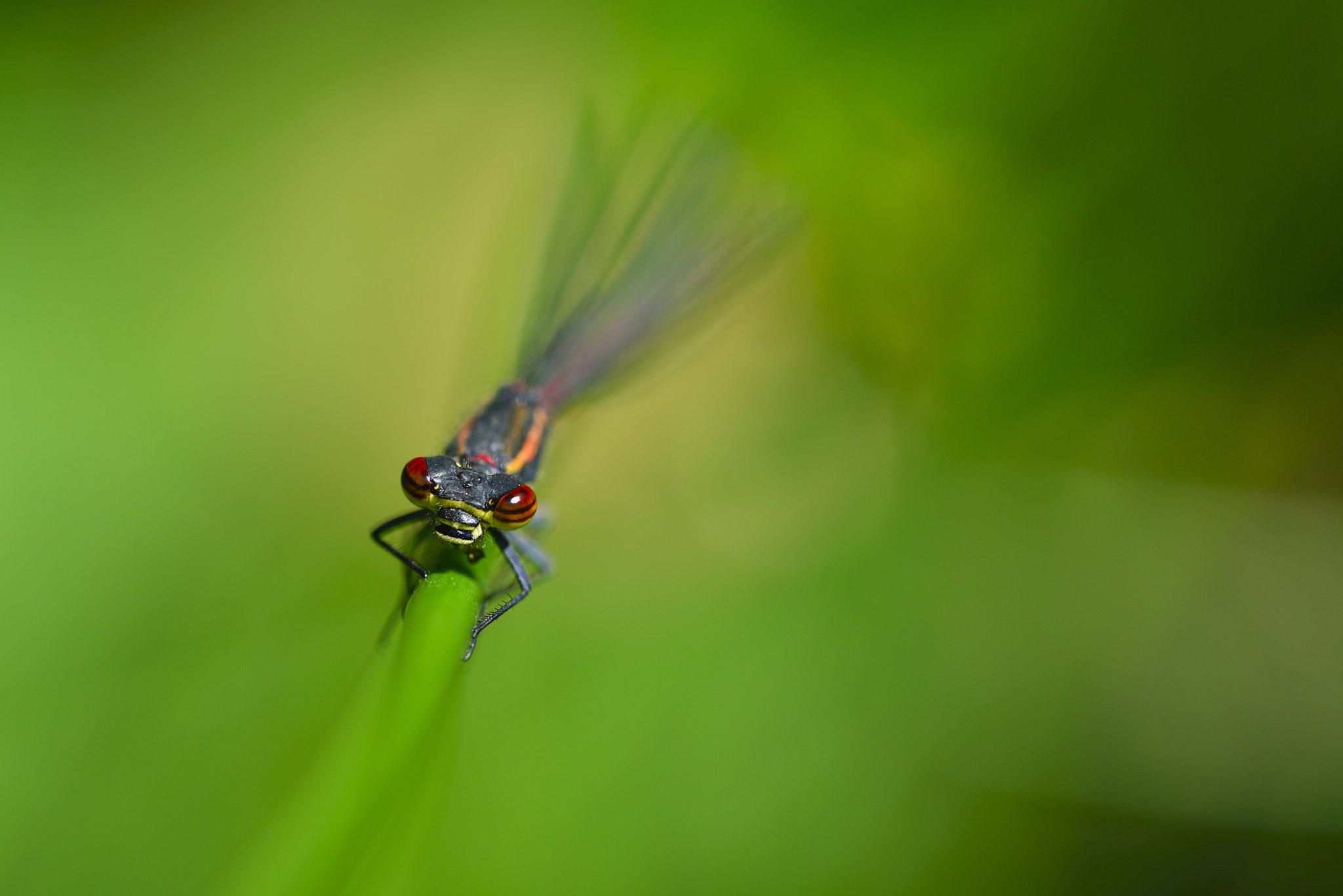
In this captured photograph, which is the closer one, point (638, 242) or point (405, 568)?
point (405, 568)

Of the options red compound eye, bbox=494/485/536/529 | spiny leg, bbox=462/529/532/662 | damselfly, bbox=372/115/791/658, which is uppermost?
damselfly, bbox=372/115/791/658

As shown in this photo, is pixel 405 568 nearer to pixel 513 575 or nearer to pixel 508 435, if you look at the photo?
pixel 513 575

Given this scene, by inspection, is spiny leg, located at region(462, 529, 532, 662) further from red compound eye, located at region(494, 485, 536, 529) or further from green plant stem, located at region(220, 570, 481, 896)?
green plant stem, located at region(220, 570, 481, 896)

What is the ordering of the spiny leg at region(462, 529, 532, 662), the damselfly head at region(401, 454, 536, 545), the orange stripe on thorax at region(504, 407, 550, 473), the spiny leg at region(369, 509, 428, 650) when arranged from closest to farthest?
1. the spiny leg at region(369, 509, 428, 650)
2. the damselfly head at region(401, 454, 536, 545)
3. the spiny leg at region(462, 529, 532, 662)
4. the orange stripe on thorax at region(504, 407, 550, 473)

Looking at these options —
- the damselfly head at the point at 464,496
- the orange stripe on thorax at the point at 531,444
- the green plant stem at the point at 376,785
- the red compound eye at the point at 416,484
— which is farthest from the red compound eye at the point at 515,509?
the green plant stem at the point at 376,785

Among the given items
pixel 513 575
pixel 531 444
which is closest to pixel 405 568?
pixel 513 575

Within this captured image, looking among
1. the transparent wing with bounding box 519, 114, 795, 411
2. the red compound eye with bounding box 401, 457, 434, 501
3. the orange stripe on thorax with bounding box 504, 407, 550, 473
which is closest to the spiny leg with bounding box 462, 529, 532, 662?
the red compound eye with bounding box 401, 457, 434, 501

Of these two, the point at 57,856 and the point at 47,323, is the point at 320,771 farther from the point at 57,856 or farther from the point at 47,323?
the point at 47,323
